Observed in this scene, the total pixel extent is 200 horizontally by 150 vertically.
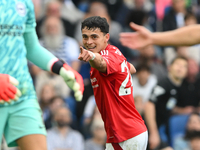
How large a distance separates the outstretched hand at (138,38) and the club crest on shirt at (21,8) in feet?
3.83

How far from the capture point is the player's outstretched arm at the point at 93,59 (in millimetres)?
3123

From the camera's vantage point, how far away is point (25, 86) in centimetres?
373

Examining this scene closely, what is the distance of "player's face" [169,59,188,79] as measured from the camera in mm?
7508

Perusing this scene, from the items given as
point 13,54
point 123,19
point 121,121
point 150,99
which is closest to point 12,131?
point 13,54

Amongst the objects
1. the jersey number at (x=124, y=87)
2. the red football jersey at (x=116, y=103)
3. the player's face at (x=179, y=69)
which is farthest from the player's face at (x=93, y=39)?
the player's face at (x=179, y=69)

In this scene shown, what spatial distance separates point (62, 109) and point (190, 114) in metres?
2.51

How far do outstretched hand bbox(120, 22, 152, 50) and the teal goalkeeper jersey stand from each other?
115cm

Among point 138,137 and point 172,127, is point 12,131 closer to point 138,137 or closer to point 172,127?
point 138,137

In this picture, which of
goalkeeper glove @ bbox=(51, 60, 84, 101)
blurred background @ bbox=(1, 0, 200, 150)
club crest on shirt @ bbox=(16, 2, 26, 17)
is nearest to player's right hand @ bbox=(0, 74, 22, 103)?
goalkeeper glove @ bbox=(51, 60, 84, 101)

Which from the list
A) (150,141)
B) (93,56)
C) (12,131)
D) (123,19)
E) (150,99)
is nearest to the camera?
(93,56)

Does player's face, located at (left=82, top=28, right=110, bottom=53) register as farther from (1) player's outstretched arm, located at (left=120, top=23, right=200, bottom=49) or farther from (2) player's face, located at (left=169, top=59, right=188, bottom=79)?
(2) player's face, located at (left=169, top=59, right=188, bottom=79)

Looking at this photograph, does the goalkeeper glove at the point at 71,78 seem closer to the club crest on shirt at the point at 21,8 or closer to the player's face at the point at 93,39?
the player's face at the point at 93,39

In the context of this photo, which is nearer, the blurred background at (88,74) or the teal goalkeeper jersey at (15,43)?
the teal goalkeeper jersey at (15,43)

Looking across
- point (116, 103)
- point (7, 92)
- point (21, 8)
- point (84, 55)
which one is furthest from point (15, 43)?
point (116, 103)
